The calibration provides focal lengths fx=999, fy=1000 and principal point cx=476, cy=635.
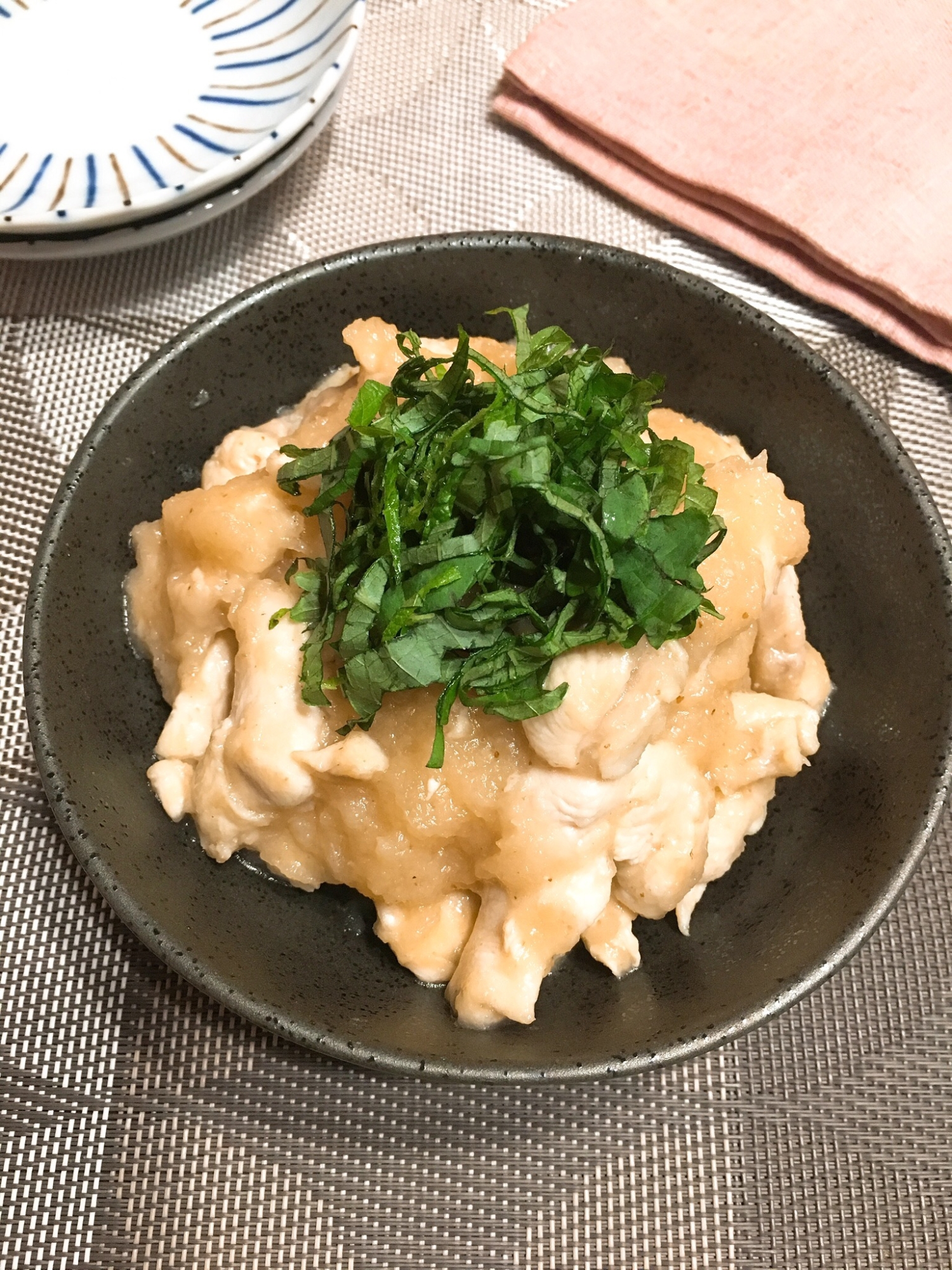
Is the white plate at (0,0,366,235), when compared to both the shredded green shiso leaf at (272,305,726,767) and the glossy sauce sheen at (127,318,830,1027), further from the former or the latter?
the shredded green shiso leaf at (272,305,726,767)

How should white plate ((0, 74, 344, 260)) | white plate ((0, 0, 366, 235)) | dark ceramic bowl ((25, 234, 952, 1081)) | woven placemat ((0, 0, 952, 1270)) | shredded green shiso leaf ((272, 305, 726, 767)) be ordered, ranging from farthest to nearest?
white plate ((0, 0, 366, 235))
white plate ((0, 74, 344, 260))
woven placemat ((0, 0, 952, 1270))
dark ceramic bowl ((25, 234, 952, 1081))
shredded green shiso leaf ((272, 305, 726, 767))

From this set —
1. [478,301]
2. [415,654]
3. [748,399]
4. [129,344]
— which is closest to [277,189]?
[129,344]

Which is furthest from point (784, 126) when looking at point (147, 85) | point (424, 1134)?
point (424, 1134)

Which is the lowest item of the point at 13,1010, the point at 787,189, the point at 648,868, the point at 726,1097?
the point at 13,1010

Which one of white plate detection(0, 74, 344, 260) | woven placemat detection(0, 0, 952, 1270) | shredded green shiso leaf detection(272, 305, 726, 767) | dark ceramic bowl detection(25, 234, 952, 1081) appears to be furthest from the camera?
white plate detection(0, 74, 344, 260)

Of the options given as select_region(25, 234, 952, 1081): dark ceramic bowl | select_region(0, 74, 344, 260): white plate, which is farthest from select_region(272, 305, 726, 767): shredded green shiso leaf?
select_region(0, 74, 344, 260): white plate

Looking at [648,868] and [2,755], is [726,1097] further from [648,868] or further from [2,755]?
[2,755]
